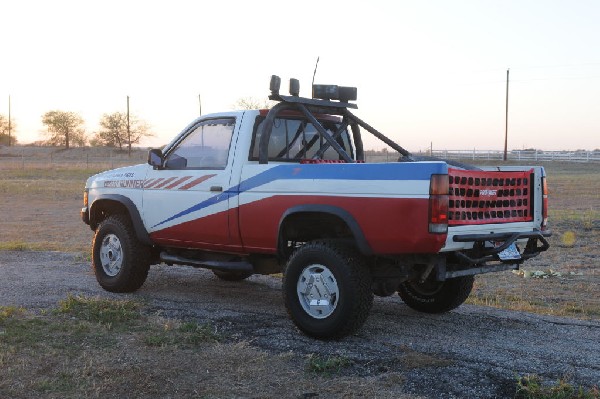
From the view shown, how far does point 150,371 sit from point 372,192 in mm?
2244

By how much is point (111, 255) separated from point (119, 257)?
0.16 m

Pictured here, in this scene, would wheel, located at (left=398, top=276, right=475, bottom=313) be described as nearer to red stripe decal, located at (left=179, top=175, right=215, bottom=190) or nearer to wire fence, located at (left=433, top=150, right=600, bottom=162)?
red stripe decal, located at (left=179, top=175, right=215, bottom=190)

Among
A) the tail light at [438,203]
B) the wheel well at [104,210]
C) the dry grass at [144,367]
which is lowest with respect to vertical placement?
the dry grass at [144,367]

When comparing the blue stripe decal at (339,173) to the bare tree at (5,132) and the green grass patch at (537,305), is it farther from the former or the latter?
the bare tree at (5,132)

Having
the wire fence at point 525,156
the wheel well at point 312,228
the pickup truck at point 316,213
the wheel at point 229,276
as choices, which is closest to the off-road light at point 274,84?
the pickup truck at point 316,213

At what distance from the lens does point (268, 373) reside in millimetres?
5465

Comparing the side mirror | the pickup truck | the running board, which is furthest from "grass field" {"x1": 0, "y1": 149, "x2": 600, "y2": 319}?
the side mirror

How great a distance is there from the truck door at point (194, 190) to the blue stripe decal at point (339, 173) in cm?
15

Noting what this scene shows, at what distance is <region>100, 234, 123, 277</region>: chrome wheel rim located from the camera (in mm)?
8781

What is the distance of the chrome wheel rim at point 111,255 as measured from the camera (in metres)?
8.78

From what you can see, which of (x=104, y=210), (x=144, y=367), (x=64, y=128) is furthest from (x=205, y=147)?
(x=64, y=128)

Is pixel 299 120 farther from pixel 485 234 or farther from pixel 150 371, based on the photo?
pixel 150 371

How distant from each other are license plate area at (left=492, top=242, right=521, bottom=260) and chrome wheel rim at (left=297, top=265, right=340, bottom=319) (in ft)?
4.95

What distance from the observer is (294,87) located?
7.66 metres
